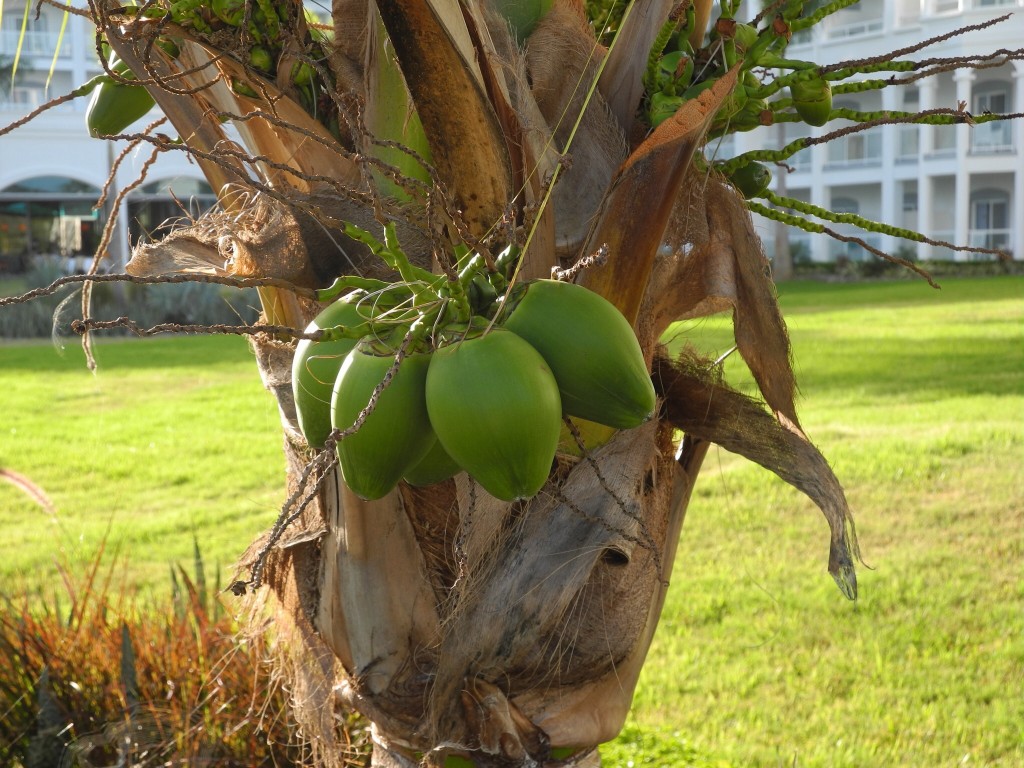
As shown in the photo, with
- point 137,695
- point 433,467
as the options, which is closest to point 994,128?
point 137,695

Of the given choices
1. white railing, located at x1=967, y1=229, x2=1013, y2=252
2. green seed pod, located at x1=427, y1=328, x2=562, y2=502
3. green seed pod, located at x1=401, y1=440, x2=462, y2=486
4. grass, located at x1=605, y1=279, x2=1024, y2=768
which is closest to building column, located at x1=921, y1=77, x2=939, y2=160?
white railing, located at x1=967, y1=229, x2=1013, y2=252

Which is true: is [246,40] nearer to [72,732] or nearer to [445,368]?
[445,368]

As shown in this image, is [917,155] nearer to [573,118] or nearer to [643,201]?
[573,118]

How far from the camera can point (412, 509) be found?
1.61 metres

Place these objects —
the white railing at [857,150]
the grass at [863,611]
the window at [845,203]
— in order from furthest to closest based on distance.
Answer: the window at [845,203]
the white railing at [857,150]
the grass at [863,611]

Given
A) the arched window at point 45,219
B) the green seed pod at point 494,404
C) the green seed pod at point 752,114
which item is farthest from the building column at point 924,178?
the green seed pod at point 494,404

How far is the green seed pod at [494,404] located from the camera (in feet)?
3.02

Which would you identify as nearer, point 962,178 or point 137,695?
point 137,695

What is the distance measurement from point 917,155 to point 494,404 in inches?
1301

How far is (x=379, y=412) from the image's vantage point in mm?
965

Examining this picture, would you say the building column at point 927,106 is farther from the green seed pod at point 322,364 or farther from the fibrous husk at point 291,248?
the green seed pod at point 322,364

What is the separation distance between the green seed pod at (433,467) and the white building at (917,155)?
2799 centimetres

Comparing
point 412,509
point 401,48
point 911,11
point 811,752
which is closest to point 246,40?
point 401,48

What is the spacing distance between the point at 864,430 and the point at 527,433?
6.97m
